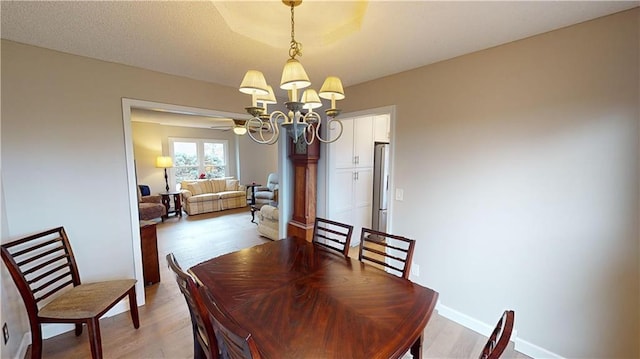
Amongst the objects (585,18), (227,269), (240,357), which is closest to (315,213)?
(227,269)

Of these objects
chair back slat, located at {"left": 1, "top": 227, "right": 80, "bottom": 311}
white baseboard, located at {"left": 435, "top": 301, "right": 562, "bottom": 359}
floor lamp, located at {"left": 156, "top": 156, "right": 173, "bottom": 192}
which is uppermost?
floor lamp, located at {"left": 156, "top": 156, "right": 173, "bottom": 192}

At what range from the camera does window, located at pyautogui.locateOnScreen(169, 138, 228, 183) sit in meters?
6.93

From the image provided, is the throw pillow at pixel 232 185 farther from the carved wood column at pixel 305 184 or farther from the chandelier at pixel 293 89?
the chandelier at pixel 293 89

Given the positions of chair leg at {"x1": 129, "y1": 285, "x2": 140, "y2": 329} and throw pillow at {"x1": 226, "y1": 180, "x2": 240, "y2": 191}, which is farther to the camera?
throw pillow at {"x1": 226, "y1": 180, "x2": 240, "y2": 191}

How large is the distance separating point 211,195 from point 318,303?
591cm

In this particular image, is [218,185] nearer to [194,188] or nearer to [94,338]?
[194,188]

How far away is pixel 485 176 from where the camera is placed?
2076mm

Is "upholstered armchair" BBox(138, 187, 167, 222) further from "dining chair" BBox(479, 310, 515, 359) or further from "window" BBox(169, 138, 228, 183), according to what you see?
"dining chair" BBox(479, 310, 515, 359)

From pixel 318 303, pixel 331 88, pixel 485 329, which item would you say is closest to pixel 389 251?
pixel 485 329

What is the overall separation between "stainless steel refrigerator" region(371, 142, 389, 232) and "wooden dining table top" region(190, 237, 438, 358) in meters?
2.55

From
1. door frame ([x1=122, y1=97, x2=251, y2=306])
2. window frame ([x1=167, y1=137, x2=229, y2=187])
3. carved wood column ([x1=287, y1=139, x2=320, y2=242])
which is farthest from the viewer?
window frame ([x1=167, y1=137, x2=229, y2=187])

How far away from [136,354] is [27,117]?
1979 millimetres

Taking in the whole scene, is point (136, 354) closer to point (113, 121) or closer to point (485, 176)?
point (113, 121)

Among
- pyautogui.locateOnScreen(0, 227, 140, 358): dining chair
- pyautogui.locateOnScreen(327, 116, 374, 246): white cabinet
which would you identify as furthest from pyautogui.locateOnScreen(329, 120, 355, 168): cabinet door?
pyautogui.locateOnScreen(0, 227, 140, 358): dining chair
